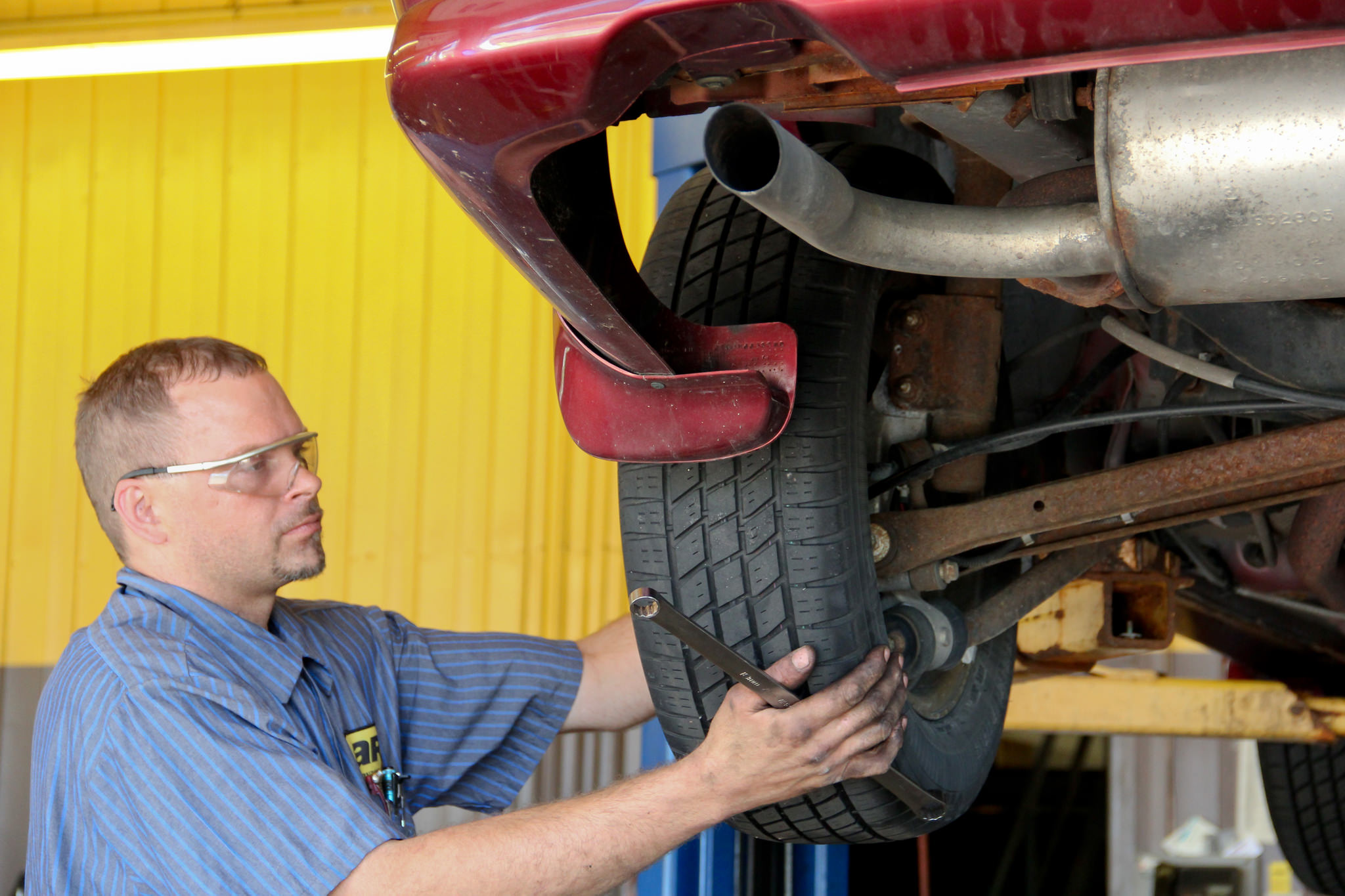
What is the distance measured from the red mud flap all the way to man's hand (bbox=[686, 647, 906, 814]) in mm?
270

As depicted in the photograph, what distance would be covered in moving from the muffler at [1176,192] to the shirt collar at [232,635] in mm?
976

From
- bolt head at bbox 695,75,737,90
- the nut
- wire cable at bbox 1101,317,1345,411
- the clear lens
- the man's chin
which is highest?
bolt head at bbox 695,75,737,90

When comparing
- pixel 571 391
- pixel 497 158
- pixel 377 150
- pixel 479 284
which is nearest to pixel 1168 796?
pixel 479 284

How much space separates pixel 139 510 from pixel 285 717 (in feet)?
1.19

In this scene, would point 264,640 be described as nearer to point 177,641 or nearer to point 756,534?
point 177,641

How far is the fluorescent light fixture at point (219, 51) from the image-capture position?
4.52 meters

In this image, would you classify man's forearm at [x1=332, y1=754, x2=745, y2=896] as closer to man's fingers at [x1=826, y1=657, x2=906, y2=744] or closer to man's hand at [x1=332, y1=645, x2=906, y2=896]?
man's hand at [x1=332, y1=645, x2=906, y2=896]

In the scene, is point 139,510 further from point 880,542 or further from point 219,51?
point 219,51

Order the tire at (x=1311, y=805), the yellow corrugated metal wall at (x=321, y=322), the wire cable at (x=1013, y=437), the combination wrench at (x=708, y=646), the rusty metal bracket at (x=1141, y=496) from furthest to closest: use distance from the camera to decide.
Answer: the yellow corrugated metal wall at (x=321, y=322) → the tire at (x=1311, y=805) → the wire cable at (x=1013, y=437) → the rusty metal bracket at (x=1141, y=496) → the combination wrench at (x=708, y=646)

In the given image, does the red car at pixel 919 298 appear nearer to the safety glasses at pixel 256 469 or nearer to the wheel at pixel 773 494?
the wheel at pixel 773 494

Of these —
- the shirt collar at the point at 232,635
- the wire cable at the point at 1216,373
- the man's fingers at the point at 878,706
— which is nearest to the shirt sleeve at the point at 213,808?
the shirt collar at the point at 232,635

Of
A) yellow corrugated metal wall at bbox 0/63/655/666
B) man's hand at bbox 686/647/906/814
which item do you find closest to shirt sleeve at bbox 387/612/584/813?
man's hand at bbox 686/647/906/814

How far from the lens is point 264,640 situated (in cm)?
162

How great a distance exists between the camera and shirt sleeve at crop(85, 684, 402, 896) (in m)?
1.33
